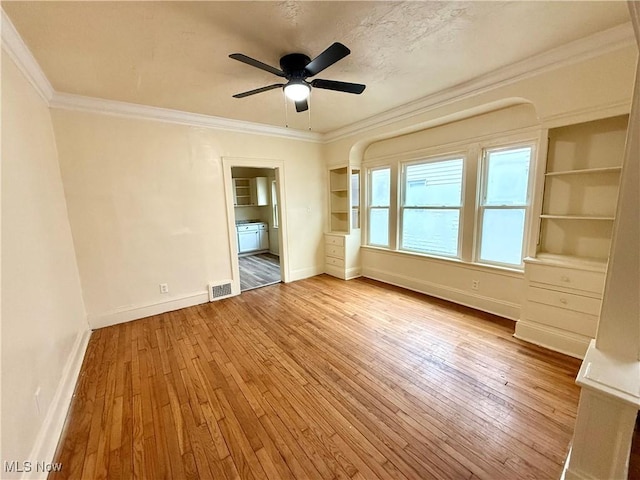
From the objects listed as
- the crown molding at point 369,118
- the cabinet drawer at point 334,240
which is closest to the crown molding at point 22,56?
the crown molding at point 369,118

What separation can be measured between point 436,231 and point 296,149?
2703mm

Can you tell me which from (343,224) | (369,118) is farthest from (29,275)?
(343,224)

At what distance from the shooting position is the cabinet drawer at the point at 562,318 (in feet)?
7.32

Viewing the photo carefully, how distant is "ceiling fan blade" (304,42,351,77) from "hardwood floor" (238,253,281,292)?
3.41 m

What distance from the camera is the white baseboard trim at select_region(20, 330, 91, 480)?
139cm

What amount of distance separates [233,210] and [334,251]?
198cm

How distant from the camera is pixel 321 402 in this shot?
73.5 inches

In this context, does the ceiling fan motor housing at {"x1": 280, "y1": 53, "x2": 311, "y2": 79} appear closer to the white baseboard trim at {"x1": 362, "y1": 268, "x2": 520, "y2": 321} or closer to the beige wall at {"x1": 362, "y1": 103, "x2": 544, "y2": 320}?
the beige wall at {"x1": 362, "y1": 103, "x2": 544, "y2": 320}

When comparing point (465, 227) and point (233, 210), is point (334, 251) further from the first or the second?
point (465, 227)

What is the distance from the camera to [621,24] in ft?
5.97

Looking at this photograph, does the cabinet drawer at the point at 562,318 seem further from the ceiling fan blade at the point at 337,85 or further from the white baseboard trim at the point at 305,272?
the white baseboard trim at the point at 305,272

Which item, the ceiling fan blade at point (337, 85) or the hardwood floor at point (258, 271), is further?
the hardwood floor at point (258, 271)

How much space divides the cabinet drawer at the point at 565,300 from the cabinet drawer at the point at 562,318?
0.12ft

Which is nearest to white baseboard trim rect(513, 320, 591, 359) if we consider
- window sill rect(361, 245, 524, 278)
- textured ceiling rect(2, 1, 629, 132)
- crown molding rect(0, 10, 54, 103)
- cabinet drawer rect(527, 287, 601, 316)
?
cabinet drawer rect(527, 287, 601, 316)
